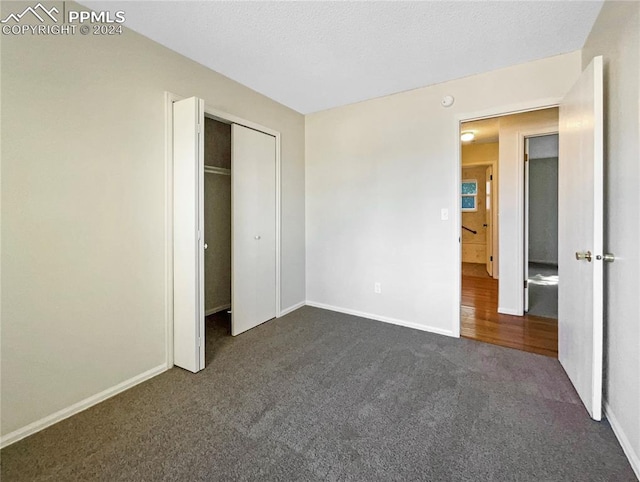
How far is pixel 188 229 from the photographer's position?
219cm

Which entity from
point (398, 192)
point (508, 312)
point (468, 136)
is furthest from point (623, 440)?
point (468, 136)

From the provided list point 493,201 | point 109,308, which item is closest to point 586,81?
point 109,308

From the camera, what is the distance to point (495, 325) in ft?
10.3

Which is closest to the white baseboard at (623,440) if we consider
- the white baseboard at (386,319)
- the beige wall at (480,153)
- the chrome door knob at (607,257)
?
the chrome door knob at (607,257)

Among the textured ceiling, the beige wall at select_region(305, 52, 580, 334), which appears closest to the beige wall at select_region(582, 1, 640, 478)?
the textured ceiling

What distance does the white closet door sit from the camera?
291 centimetres

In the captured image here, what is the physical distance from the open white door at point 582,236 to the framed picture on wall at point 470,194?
5.22 metres

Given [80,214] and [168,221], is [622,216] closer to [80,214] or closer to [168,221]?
[168,221]

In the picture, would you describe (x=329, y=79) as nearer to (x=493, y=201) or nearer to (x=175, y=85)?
(x=175, y=85)

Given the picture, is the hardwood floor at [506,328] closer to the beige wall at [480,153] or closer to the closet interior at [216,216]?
the closet interior at [216,216]

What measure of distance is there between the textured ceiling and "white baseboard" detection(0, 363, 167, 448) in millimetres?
2417

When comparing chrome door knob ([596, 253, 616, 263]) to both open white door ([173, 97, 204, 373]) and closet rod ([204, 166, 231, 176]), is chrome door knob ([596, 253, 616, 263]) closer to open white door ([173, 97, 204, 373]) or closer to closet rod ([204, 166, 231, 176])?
open white door ([173, 97, 204, 373])

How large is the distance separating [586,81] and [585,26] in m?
0.62

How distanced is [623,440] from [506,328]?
1656mm
